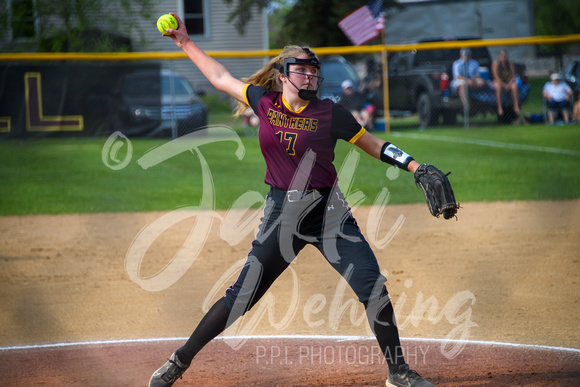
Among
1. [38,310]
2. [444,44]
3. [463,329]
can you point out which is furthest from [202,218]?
[444,44]

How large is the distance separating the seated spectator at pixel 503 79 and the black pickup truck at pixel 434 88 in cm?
10

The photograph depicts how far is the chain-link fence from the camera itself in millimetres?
14648

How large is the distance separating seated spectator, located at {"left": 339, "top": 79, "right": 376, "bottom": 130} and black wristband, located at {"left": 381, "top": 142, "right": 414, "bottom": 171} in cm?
1193

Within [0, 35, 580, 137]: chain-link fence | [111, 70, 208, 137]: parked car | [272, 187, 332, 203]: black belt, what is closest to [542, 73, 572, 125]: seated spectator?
[0, 35, 580, 137]: chain-link fence

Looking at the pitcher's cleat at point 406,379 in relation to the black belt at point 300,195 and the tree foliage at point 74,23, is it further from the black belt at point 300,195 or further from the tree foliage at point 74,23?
the tree foliage at point 74,23

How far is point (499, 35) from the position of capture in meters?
24.0

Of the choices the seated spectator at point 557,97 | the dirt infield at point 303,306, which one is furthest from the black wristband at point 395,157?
the seated spectator at point 557,97

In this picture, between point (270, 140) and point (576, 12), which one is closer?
point (270, 140)

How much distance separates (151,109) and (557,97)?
9.49 meters

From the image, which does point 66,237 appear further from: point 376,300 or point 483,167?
point 483,167

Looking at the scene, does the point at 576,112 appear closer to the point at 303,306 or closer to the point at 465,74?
the point at 465,74

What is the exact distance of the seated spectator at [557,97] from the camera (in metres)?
15.4

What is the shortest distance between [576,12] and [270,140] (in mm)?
34860

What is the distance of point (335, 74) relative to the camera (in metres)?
16.4
